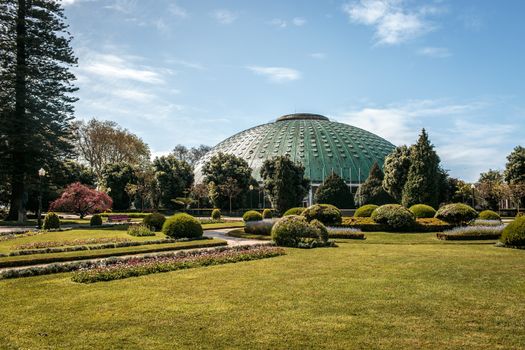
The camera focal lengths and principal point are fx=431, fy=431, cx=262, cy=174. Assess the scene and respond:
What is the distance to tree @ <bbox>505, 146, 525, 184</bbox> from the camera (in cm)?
6102

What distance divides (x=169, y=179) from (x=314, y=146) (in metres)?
32.4

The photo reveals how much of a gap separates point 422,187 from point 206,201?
39.6 meters

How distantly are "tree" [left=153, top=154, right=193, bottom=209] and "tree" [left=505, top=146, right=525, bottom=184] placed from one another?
1887 inches

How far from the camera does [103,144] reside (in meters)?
73.6

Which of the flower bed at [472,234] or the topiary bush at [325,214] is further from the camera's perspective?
the topiary bush at [325,214]

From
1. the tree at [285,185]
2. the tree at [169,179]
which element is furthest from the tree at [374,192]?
the tree at [169,179]

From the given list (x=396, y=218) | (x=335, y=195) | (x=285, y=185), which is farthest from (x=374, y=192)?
(x=396, y=218)

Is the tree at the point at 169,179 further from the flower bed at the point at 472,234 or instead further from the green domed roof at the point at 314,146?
the flower bed at the point at 472,234

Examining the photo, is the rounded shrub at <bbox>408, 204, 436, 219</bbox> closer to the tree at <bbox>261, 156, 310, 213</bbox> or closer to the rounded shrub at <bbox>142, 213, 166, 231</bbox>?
the rounded shrub at <bbox>142, 213, 166, 231</bbox>

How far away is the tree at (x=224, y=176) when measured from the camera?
210 feet

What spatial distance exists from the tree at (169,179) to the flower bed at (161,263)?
4996cm

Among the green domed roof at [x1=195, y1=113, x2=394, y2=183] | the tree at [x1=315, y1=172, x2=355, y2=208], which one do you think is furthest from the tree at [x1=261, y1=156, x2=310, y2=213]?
the green domed roof at [x1=195, y1=113, x2=394, y2=183]

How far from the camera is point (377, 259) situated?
15664 mm

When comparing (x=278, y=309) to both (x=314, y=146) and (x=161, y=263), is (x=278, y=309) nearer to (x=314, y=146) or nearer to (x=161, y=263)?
(x=161, y=263)
